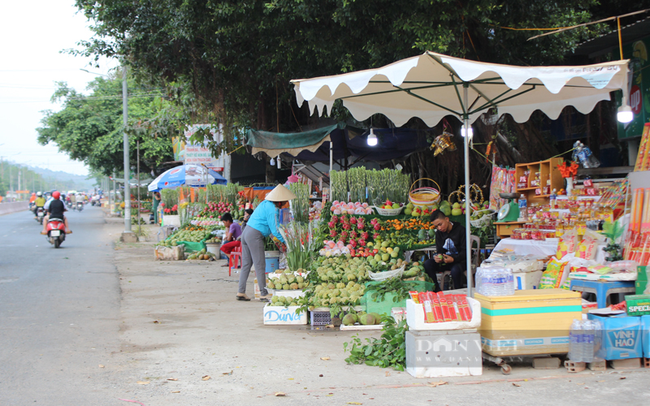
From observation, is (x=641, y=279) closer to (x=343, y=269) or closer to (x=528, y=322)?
(x=528, y=322)

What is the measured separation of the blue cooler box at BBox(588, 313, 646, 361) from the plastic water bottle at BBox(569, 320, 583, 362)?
0.58ft

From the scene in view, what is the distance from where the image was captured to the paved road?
441 centimetres

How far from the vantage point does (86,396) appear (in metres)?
4.21

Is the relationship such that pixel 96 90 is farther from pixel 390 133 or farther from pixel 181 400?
pixel 181 400

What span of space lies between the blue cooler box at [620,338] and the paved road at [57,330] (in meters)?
4.09

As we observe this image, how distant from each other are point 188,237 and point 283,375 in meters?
11.8

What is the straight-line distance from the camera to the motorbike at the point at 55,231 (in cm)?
1756

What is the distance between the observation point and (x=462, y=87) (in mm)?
6250

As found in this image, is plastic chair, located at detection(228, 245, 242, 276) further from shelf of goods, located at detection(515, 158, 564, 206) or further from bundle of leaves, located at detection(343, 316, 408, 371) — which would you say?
bundle of leaves, located at detection(343, 316, 408, 371)

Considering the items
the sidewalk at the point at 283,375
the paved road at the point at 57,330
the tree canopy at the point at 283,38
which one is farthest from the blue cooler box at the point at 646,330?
the tree canopy at the point at 283,38

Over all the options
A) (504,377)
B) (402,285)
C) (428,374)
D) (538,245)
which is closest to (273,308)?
(402,285)

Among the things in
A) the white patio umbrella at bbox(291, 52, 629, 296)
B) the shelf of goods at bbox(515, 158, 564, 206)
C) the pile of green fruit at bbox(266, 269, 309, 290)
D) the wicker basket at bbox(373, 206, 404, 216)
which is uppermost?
the white patio umbrella at bbox(291, 52, 629, 296)

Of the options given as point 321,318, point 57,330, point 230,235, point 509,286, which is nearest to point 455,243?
point 321,318

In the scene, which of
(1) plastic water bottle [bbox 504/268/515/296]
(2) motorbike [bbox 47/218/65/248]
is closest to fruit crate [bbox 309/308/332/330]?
(1) plastic water bottle [bbox 504/268/515/296]
